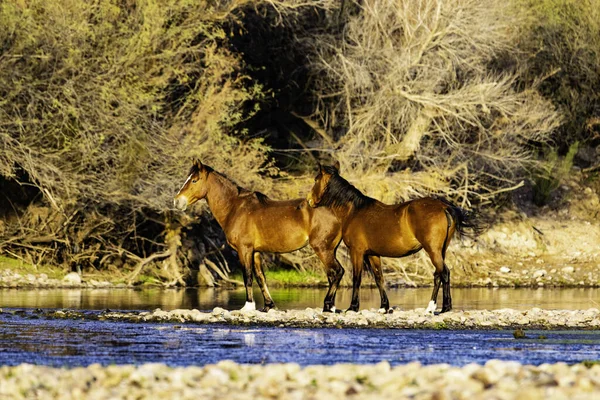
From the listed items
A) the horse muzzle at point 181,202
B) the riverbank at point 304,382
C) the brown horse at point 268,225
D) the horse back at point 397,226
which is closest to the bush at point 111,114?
the horse muzzle at point 181,202

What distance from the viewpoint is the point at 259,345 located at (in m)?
12.2

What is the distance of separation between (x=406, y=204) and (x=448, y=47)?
10764mm

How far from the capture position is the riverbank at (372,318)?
14.5 meters

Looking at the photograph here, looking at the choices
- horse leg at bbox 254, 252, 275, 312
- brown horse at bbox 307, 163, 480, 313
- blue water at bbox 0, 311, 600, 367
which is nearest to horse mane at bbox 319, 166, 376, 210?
brown horse at bbox 307, 163, 480, 313

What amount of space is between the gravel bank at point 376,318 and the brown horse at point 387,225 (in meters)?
1.04

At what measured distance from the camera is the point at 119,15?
76.1ft

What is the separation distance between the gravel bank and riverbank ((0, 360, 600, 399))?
17.0ft

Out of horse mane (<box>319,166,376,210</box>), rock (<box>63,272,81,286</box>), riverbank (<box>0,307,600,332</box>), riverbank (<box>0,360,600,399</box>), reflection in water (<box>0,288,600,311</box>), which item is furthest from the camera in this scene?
rock (<box>63,272,81,286</box>)

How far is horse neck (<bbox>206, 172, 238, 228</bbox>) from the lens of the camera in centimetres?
1714

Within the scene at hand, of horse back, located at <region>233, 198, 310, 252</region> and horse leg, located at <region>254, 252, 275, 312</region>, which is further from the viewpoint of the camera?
horse back, located at <region>233, 198, 310, 252</region>

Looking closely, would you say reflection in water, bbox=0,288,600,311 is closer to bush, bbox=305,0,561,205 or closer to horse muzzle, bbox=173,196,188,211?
horse muzzle, bbox=173,196,188,211

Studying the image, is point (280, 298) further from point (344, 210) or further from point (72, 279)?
point (72, 279)

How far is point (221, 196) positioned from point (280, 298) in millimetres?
4253

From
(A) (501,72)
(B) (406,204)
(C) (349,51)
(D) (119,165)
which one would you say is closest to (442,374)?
(B) (406,204)
